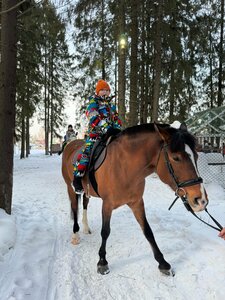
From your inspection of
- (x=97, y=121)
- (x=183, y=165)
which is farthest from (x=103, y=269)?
(x=97, y=121)

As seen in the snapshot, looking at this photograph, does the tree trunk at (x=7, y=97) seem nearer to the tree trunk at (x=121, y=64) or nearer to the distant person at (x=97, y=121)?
the distant person at (x=97, y=121)

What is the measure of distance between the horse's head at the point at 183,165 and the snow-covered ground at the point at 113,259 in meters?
1.10

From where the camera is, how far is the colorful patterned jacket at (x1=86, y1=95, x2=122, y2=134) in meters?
4.70

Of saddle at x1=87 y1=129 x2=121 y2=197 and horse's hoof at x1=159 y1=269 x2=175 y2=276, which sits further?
saddle at x1=87 y1=129 x2=121 y2=197

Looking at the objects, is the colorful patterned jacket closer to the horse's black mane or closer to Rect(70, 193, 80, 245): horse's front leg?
the horse's black mane

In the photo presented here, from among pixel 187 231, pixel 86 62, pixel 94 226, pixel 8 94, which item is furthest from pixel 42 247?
pixel 86 62

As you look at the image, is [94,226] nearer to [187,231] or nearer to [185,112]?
[187,231]

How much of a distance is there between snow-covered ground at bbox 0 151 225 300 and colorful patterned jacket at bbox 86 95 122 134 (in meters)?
1.94

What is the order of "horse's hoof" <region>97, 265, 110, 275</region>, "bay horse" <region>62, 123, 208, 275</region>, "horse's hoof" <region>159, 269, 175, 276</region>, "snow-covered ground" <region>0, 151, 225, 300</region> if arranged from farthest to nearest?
1. "horse's hoof" <region>97, 265, 110, 275</region>
2. "horse's hoof" <region>159, 269, 175, 276</region>
3. "snow-covered ground" <region>0, 151, 225, 300</region>
4. "bay horse" <region>62, 123, 208, 275</region>

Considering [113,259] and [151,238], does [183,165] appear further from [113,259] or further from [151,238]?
[113,259]

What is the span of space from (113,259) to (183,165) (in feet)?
6.32

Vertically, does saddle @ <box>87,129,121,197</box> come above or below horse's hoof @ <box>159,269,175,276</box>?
above

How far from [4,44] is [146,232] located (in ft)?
15.3

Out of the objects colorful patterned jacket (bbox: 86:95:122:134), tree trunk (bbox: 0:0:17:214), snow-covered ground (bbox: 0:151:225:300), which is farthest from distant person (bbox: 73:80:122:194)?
tree trunk (bbox: 0:0:17:214)
